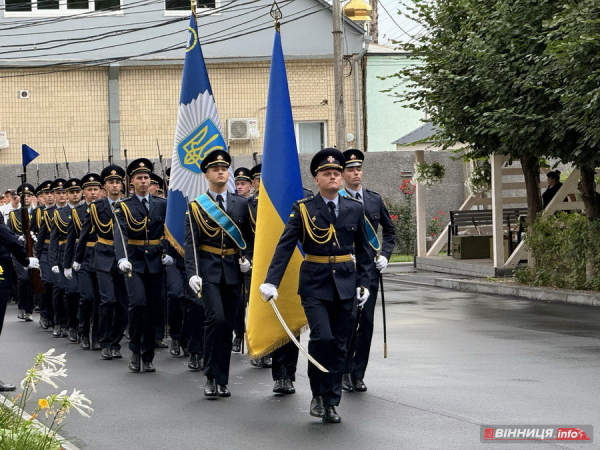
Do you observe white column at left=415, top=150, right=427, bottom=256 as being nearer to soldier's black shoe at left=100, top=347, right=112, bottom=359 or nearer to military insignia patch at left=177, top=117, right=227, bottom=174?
military insignia patch at left=177, top=117, right=227, bottom=174

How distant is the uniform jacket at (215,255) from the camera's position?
9.83 metres

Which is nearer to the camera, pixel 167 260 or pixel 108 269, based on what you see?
pixel 167 260

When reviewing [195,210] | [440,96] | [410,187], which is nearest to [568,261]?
[440,96]

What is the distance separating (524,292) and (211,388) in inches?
398

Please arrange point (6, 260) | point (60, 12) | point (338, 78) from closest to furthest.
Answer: point (6, 260), point (338, 78), point (60, 12)

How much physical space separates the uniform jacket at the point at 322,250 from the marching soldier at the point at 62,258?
258 inches

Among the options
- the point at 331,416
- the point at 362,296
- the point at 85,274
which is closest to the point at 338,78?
the point at 85,274

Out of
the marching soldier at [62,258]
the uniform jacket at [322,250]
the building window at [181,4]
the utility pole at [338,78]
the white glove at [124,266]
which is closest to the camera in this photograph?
the uniform jacket at [322,250]

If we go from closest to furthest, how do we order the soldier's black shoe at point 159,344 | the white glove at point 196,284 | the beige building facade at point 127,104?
the white glove at point 196,284, the soldier's black shoe at point 159,344, the beige building facade at point 127,104

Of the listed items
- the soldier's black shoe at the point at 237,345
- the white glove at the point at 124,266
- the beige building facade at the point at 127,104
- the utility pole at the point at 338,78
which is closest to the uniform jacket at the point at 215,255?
the white glove at the point at 124,266

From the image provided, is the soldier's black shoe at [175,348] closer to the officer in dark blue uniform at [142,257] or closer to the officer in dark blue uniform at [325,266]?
the officer in dark blue uniform at [142,257]

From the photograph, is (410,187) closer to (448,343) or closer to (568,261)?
(568,261)

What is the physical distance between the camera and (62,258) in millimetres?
15000

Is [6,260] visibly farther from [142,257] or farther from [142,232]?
[142,232]
